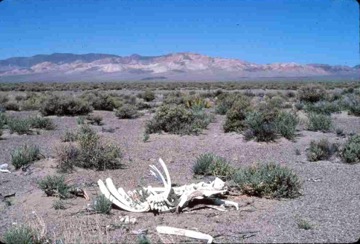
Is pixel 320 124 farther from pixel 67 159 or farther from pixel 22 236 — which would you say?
pixel 22 236

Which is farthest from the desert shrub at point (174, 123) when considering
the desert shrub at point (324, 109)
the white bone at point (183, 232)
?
the white bone at point (183, 232)

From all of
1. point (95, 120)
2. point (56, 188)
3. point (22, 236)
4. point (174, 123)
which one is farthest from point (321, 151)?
point (95, 120)

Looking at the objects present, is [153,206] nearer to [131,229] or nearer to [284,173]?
[131,229]

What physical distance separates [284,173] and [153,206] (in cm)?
281

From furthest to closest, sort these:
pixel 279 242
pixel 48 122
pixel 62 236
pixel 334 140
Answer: pixel 48 122 < pixel 334 140 < pixel 62 236 < pixel 279 242

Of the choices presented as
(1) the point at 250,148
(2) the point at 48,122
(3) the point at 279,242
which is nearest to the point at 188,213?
(3) the point at 279,242

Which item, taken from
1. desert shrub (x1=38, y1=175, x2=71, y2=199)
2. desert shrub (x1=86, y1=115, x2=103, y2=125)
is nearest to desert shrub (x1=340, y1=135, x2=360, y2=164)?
desert shrub (x1=38, y1=175, x2=71, y2=199)

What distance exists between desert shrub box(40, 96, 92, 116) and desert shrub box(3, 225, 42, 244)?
1989 centimetres

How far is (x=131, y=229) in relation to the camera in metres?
6.72

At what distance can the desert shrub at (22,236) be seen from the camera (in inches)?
241

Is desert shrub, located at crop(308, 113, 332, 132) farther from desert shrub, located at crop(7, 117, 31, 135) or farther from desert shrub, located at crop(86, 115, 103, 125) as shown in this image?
desert shrub, located at crop(7, 117, 31, 135)

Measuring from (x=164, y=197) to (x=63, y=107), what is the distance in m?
19.8

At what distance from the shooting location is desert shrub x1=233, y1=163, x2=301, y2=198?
8.45 m

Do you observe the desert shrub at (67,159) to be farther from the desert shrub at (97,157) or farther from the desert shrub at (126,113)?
the desert shrub at (126,113)
